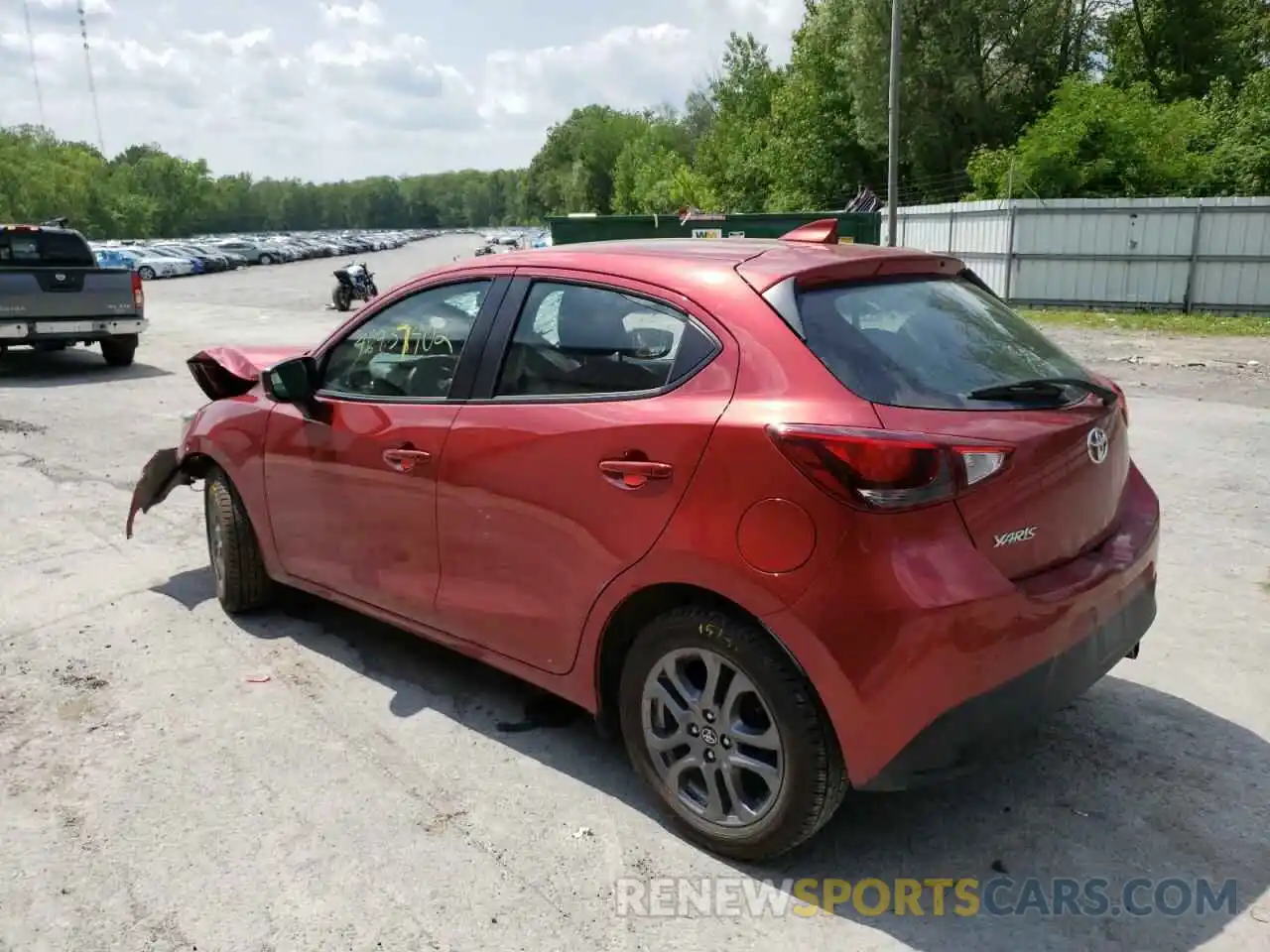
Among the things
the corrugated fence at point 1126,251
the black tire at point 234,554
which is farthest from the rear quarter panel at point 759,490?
the corrugated fence at point 1126,251

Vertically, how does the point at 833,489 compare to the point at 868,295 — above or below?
below

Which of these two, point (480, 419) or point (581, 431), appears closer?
point (581, 431)

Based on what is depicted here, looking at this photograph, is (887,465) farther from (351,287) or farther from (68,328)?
(351,287)

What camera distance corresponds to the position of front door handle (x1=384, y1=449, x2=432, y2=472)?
3.54 m

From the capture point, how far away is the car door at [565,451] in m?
2.85

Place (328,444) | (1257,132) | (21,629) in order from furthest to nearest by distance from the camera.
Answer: (1257,132)
(21,629)
(328,444)

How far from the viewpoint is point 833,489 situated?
250cm

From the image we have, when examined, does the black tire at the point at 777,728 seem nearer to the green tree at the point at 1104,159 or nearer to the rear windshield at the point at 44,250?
the rear windshield at the point at 44,250

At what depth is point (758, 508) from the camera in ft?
8.56

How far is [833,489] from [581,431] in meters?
0.85

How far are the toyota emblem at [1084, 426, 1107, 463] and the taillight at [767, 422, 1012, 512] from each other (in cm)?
52

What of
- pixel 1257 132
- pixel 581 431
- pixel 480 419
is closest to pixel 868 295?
pixel 581 431

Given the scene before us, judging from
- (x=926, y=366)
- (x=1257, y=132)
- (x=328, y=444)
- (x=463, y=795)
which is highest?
(x=1257, y=132)

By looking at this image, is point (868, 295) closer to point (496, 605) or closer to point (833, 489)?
point (833, 489)
